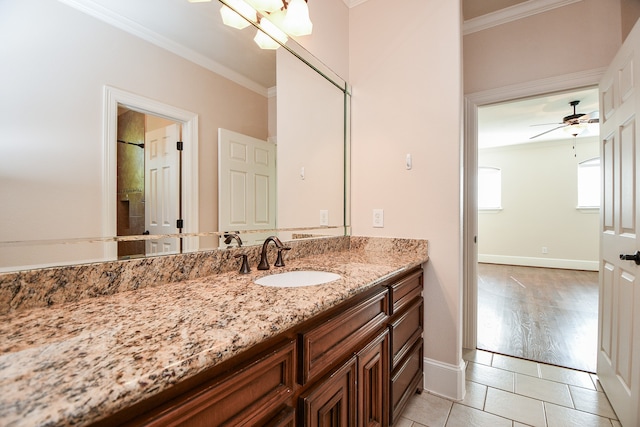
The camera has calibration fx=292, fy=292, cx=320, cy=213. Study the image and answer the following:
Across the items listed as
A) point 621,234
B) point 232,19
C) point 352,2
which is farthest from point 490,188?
point 232,19

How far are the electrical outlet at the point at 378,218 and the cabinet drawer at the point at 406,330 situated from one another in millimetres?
542

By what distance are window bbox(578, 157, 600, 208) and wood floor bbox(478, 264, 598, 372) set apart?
4.27ft

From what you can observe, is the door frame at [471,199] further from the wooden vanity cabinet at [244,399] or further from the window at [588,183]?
the window at [588,183]

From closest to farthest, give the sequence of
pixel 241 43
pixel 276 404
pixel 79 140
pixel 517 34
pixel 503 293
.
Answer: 1. pixel 276 404
2. pixel 79 140
3. pixel 241 43
4. pixel 517 34
5. pixel 503 293

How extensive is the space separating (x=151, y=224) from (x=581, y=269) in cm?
694

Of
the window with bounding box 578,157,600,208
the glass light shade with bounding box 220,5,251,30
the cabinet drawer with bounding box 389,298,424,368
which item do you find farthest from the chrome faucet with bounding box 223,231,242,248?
the window with bounding box 578,157,600,208

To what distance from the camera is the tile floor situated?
1.55m

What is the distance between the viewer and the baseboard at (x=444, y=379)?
1735 mm

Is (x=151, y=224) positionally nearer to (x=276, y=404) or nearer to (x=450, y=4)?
(x=276, y=404)

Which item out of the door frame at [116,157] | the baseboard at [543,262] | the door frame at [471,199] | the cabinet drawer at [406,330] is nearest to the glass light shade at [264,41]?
the door frame at [116,157]

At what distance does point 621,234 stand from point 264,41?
7.01ft

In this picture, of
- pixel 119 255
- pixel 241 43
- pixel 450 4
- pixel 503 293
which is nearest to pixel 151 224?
pixel 119 255

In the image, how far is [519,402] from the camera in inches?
67.1

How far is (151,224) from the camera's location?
1.02m
